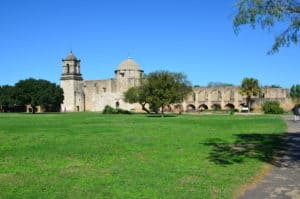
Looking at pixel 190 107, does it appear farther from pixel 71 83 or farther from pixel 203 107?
pixel 71 83

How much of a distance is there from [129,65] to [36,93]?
19.5 m

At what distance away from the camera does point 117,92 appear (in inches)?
3115

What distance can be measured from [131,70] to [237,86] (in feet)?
65.8

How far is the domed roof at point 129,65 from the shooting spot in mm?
80500

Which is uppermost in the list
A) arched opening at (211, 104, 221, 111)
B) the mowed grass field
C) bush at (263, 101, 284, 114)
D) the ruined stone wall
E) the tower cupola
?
the tower cupola

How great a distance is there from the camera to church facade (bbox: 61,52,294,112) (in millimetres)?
74625

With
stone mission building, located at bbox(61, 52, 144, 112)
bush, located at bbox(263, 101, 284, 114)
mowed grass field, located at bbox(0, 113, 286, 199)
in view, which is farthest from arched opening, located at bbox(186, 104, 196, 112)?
mowed grass field, located at bbox(0, 113, 286, 199)

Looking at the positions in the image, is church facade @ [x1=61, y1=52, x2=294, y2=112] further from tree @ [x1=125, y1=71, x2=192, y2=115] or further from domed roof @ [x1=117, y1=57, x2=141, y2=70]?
tree @ [x1=125, y1=71, x2=192, y2=115]

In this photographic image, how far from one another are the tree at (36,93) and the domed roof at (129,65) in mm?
14213

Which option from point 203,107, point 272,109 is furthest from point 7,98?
point 272,109

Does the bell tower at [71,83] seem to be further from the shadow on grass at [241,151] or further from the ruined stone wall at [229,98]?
the shadow on grass at [241,151]

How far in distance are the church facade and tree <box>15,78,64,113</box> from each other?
30.7 feet

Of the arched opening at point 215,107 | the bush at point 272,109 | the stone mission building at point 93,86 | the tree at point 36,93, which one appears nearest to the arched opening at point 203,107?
the arched opening at point 215,107

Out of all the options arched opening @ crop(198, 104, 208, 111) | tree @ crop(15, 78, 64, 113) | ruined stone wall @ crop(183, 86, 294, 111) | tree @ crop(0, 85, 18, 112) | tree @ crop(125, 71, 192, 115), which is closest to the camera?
tree @ crop(125, 71, 192, 115)
